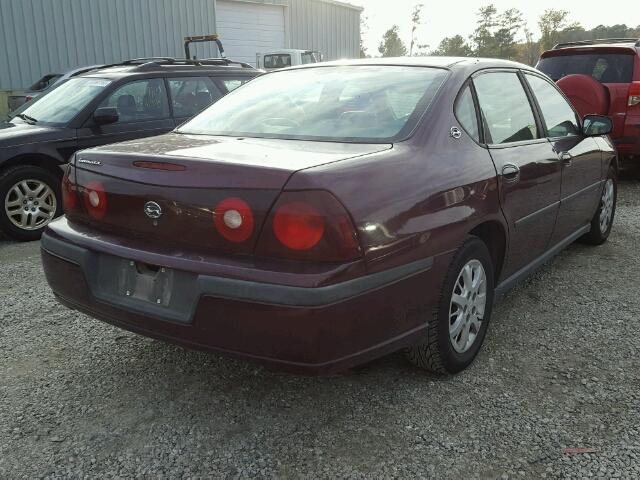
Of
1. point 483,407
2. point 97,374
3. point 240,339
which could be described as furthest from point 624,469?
point 97,374

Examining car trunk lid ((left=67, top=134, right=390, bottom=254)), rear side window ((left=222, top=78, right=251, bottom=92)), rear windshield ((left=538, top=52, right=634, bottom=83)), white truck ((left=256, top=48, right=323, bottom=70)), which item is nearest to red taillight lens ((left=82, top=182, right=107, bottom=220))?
car trunk lid ((left=67, top=134, right=390, bottom=254))

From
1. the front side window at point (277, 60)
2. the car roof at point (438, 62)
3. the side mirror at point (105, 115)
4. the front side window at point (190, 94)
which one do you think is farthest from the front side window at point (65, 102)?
the front side window at point (277, 60)

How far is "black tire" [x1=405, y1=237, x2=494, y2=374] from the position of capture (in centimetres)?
259

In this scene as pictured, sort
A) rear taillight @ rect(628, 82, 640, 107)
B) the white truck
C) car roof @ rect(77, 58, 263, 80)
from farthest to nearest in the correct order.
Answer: the white truck, rear taillight @ rect(628, 82, 640, 107), car roof @ rect(77, 58, 263, 80)

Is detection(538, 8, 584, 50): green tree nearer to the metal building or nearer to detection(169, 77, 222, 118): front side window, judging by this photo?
the metal building

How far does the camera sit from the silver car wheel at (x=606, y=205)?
4.88m

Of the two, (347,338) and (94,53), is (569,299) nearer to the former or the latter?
(347,338)

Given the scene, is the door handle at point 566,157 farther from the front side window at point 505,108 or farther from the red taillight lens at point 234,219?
the red taillight lens at point 234,219

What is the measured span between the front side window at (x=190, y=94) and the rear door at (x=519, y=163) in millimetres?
3743

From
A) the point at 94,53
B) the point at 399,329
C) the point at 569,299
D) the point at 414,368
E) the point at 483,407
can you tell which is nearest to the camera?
the point at 399,329

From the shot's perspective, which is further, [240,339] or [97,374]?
[97,374]

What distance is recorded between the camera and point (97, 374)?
2.92 metres

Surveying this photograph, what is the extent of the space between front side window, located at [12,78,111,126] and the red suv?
5.05 meters

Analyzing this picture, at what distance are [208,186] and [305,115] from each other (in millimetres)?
939
